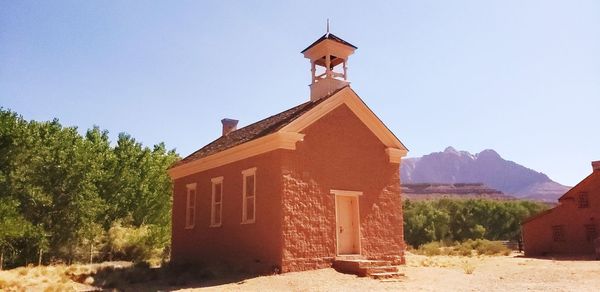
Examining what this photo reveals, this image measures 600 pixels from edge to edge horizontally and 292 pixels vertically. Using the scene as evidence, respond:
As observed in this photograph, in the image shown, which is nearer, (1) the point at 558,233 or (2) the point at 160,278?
(2) the point at 160,278

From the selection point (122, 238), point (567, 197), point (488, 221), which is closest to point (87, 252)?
point (122, 238)

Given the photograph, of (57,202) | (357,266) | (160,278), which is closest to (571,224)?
(357,266)

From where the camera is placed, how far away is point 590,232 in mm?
32969

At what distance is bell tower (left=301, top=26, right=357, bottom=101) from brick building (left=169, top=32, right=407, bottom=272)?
1.6 inches

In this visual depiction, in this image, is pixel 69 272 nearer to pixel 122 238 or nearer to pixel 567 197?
pixel 122 238

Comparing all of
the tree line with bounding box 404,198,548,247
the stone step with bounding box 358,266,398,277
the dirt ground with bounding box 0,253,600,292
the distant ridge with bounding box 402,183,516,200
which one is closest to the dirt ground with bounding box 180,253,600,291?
the dirt ground with bounding box 0,253,600,292

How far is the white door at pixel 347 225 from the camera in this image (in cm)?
1736

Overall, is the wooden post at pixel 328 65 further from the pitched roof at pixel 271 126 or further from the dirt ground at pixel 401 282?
the dirt ground at pixel 401 282

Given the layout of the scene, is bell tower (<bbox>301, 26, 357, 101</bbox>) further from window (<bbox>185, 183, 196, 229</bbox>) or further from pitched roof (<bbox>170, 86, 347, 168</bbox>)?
window (<bbox>185, 183, 196, 229</bbox>)

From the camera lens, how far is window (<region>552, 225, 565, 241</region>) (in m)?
34.4

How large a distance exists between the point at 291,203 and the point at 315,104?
12.9ft

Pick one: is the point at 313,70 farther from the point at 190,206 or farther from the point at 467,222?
the point at 467,222

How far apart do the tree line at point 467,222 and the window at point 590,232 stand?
26.1 meters

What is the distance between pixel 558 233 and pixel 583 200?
2893mm
